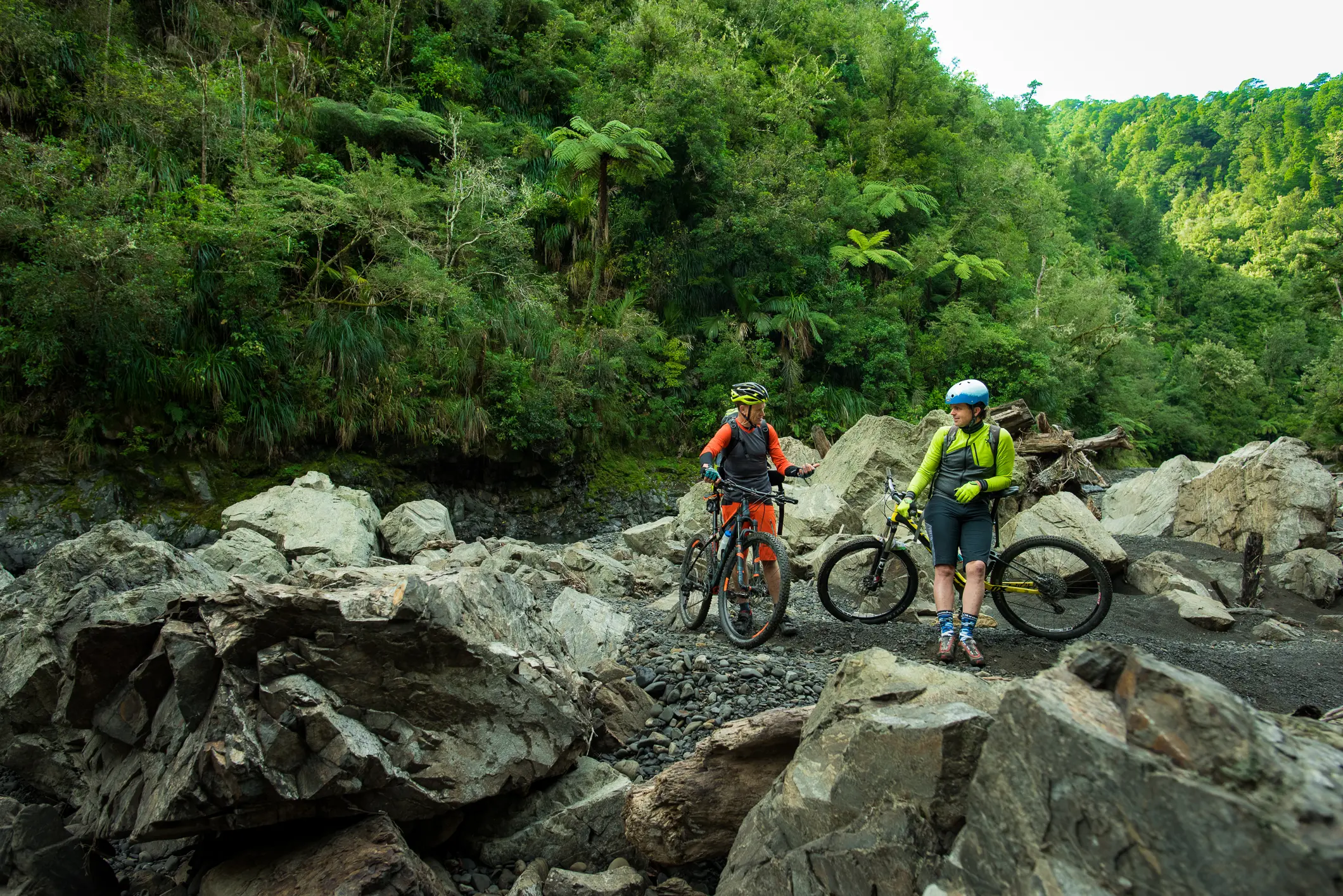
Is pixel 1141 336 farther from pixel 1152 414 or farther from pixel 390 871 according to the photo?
pixel 390 871

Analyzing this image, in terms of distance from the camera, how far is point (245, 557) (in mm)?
7605

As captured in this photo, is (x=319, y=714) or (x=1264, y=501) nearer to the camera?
(x=319, y=714)

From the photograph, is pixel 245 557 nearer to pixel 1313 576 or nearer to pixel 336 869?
pixel 336 869

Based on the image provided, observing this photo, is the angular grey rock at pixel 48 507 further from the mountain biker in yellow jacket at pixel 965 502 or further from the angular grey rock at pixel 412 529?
the mountain biker in yellow jacket at pixel 965 502

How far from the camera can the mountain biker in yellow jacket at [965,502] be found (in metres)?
5.18

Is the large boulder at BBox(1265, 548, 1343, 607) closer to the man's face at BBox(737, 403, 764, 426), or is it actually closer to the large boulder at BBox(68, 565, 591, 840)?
the man's face at BBox(737, 403, 764, 426)

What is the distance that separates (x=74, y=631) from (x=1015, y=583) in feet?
21.5

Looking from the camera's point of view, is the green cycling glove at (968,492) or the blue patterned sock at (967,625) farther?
the blue patterned sock at (967,625)

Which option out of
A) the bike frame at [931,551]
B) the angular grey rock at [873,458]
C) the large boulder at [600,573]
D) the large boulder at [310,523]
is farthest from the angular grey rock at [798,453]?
the bike frame at [931,551]

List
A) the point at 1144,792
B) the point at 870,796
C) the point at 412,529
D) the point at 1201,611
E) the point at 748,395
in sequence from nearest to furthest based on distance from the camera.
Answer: the point at 1144,792 → the point at 870,796 → the point at 748,395 → the point at 1201,611 → the point at 412,529

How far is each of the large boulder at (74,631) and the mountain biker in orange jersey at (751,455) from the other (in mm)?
3769

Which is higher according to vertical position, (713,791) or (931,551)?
(931,551)

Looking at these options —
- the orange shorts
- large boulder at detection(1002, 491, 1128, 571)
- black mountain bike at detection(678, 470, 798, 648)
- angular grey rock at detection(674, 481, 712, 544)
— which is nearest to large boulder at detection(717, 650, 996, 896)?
black mountain bike at detection(678, 470, 798, 648)

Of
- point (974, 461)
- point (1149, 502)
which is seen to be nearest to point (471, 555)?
point (974, 461)
